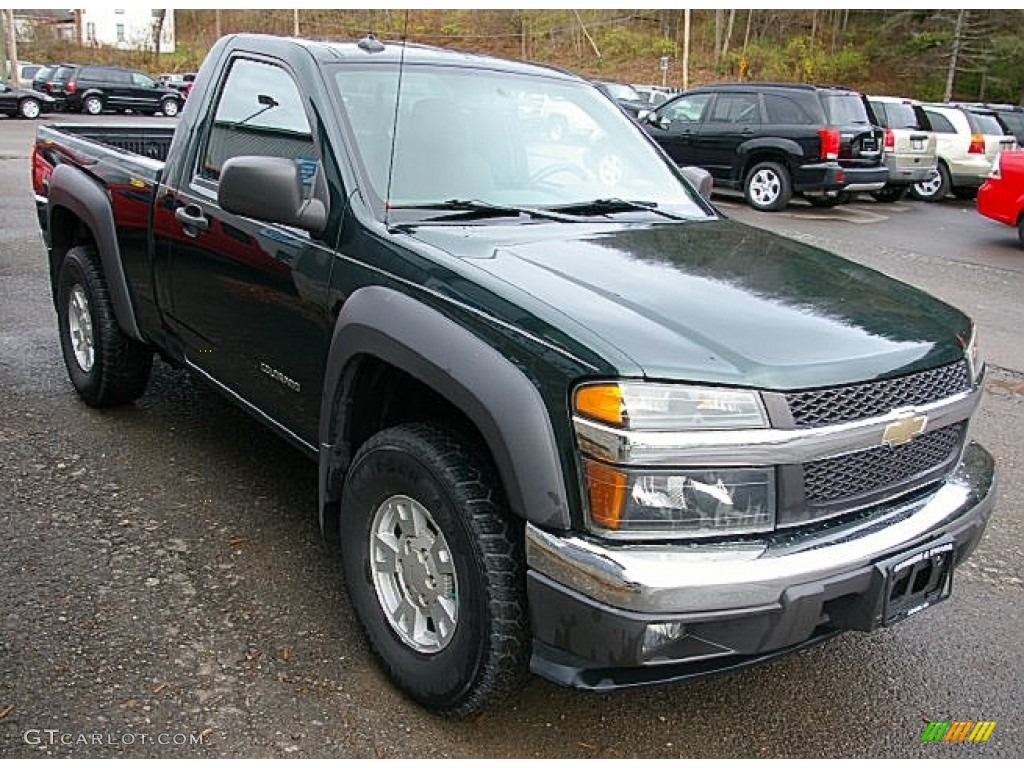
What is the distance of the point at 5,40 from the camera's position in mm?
34844

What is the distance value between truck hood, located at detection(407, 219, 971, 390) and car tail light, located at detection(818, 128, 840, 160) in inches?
452

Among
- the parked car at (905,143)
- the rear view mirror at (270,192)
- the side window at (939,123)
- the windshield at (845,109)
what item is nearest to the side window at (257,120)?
the rear view mirror at (270,192)

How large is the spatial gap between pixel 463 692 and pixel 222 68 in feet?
9.00

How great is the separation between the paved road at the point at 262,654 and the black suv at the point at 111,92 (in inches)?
1162

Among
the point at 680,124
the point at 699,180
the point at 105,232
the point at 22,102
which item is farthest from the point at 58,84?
the point at 699,180

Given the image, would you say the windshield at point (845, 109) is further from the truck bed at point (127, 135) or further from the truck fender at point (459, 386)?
the truck fender at point (459, 386)

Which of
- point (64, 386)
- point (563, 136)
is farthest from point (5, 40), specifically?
point (563, 136)

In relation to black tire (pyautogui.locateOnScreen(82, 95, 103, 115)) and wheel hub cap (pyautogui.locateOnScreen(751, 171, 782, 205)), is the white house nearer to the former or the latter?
black tire (pyautogui.locateOnScreen(82, 95, 103, 115))

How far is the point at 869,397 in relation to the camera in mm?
2527

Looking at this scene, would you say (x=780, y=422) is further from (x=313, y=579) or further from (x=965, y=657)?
(x=313, y=579)

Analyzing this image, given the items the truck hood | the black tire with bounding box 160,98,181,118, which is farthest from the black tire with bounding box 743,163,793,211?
the black tire with bounding box 160,98,181,118

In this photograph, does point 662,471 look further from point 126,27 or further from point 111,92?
point 126,27

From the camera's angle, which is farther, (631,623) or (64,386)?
(64,386)

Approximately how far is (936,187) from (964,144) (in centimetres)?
86
